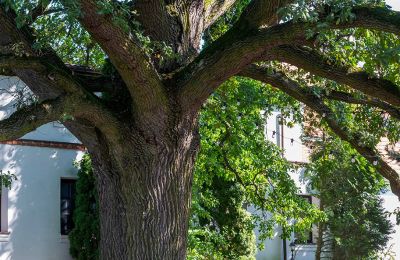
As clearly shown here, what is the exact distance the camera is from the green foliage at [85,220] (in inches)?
724

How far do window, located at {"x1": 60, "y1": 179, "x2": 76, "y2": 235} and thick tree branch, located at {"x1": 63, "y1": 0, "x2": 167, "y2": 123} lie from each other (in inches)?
406

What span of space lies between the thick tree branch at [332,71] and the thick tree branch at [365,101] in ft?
2.77

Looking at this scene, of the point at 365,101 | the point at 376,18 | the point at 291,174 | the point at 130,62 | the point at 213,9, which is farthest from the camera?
the point at 291,174

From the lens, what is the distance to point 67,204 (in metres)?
19.5

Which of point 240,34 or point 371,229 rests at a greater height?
point 240,34

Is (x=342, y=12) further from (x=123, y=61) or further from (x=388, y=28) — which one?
(x=123, y=61)

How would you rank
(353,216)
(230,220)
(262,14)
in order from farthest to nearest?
(353,216) → (230,220) → (262,14)

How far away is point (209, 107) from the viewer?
14094mm

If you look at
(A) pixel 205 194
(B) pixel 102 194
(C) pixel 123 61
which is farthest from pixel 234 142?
(C) pixel 123 61

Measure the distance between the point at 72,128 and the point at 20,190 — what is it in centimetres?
Result: 915

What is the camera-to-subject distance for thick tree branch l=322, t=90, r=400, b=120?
10258 mm

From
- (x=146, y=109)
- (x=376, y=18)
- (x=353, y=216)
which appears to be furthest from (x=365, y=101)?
(x=353, y=216)

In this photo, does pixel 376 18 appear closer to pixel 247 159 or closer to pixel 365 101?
pixel 365 101

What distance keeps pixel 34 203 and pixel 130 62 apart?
10.6 m
